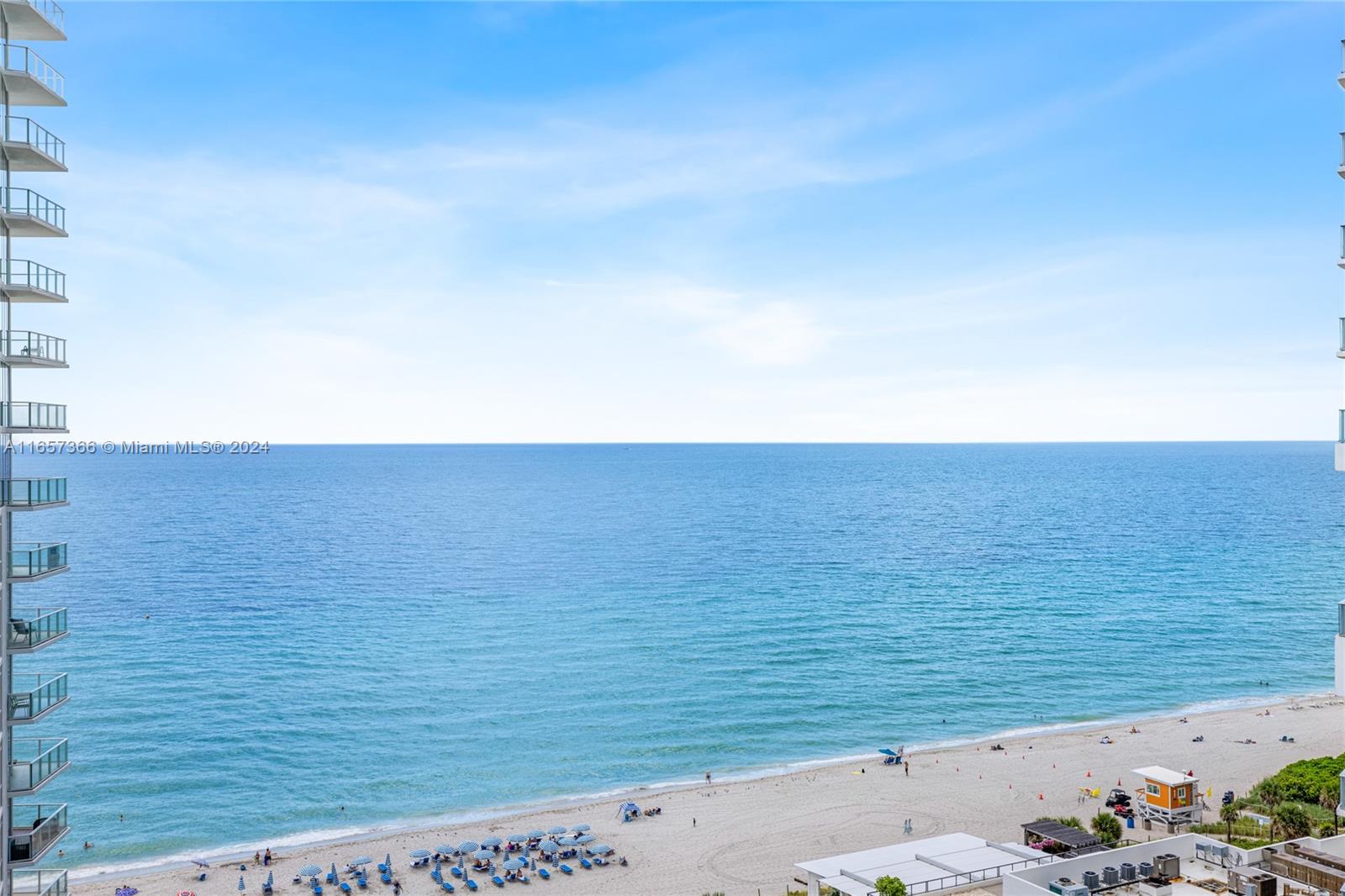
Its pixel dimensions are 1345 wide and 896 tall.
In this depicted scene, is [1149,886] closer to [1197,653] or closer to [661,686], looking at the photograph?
[661,686]

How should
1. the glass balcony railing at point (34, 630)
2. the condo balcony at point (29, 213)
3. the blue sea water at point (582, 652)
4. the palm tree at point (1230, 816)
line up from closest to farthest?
the condo balcony at point (29, 213)
the glass balcony railing at point (34, 630)
the palm tree at point (1230, 816)
the blue sea water at point (582, 652)

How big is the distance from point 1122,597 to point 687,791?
55926mm

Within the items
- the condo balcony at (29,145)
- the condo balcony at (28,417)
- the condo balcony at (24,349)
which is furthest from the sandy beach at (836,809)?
the condo balcony at (29,145)

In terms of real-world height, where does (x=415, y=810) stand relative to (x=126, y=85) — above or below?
below

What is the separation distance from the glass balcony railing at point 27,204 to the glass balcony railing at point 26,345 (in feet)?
8.12

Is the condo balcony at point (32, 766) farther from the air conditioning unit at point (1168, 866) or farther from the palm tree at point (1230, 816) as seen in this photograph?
the palm tree at point (1230, 816)

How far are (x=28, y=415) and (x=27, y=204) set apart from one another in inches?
176

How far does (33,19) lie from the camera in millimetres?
19438

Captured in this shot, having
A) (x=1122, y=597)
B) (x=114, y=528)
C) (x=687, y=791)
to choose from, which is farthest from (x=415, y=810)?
(x=114, y=528)

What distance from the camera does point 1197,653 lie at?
6550cm

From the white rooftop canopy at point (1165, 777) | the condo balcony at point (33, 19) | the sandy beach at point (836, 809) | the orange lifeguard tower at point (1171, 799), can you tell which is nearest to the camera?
the condo balcony at point (33, 19)

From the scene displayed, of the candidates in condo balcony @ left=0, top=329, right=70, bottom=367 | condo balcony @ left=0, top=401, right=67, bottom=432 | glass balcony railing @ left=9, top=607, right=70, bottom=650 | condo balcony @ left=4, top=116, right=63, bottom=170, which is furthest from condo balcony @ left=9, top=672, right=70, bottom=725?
condo balcony @ left=4, top=116, right=63, bottom=170

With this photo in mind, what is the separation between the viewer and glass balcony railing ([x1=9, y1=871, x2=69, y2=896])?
20.4m

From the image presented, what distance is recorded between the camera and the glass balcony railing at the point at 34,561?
19391mm
